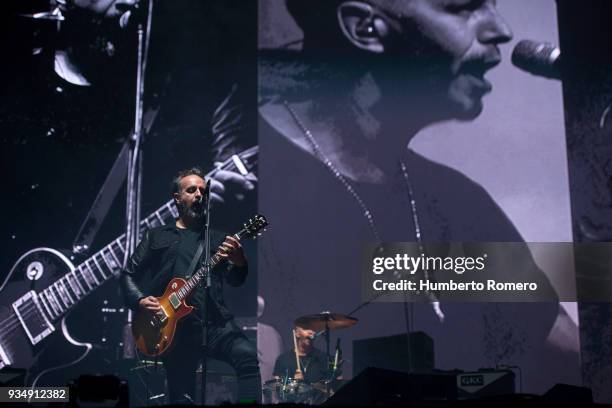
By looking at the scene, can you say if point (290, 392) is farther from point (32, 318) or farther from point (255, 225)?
point (32, 318)

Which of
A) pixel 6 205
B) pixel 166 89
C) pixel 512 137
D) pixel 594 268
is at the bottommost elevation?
pixel 594 268

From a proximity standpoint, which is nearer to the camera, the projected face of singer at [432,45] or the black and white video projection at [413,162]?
the black and white video projection at [413,162]

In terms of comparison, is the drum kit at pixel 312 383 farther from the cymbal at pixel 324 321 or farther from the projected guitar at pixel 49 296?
the projected guitar at pixel 49 296

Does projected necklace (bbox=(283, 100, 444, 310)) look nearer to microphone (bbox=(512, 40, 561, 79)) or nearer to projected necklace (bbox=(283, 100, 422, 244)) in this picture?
projected necklace (bbox=(283, 100, 422, 244))

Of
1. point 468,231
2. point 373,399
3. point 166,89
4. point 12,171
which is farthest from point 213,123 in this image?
point 373,399

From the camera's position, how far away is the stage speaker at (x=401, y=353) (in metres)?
6.38

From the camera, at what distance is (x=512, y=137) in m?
7.56

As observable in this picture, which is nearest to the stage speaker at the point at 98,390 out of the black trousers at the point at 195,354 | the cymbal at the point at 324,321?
the black trousers at the point at 195,354

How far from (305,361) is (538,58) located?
3.61 meters

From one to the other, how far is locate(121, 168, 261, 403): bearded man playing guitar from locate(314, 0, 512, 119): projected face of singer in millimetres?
2099

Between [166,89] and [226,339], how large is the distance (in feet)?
8.54

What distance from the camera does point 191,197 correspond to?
7.07 meters

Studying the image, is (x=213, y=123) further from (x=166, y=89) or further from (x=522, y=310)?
(x=522, y=310)

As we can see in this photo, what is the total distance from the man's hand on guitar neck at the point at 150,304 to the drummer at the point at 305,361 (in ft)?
3.97
